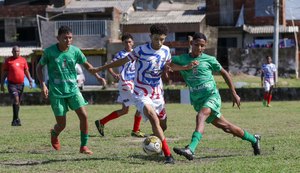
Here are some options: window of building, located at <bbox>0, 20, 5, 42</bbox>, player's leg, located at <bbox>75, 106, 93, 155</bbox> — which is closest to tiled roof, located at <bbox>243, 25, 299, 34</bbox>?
window of building, located at <bbox>0, 20, 5, 42</bbox>

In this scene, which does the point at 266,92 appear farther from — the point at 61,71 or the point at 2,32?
the point at 2,32

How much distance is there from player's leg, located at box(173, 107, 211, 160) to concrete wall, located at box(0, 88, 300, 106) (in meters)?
21.2

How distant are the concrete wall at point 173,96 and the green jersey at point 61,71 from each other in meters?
20.7

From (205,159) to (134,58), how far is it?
1.80 meters

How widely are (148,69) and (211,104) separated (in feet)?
3.45

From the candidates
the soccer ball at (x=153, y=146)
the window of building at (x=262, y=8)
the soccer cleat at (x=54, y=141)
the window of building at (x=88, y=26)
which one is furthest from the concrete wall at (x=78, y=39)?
the soccer ball at (x=153, y=146)

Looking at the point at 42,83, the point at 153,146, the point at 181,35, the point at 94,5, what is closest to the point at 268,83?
the point at 42,83

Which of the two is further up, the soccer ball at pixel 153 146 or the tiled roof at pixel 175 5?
the soccer ball at pixel 153 146

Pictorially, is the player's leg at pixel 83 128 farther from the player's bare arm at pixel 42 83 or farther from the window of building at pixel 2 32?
the window of building at pixel 2 32

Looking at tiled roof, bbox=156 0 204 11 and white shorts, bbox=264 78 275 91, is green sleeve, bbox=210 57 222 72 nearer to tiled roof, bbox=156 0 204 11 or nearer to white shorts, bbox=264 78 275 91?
white shorts, bbox=264 78 275 91

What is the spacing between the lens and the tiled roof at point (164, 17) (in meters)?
55.4

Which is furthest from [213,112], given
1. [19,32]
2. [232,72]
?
[19,32]

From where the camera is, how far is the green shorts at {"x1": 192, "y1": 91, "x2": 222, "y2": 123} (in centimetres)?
994

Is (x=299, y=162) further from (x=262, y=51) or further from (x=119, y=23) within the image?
(x=119, y=23)
